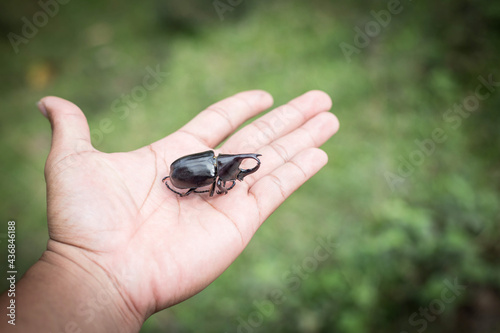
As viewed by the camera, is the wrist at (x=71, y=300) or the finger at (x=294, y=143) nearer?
the wrist at (x=71, y=300)

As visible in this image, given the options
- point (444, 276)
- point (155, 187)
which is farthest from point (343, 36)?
point (155, 187)

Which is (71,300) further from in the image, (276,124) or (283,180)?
(276,124)

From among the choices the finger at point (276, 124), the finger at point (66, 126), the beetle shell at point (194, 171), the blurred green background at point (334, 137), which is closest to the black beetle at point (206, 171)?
the beetle shell at point (194, 171)

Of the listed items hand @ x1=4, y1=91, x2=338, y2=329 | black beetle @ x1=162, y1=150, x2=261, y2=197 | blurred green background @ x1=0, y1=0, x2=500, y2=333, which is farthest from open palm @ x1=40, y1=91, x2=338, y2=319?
blurred green background @ x1=0, y1=0, x2=500, y2=333

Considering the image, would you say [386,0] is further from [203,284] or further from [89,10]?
[203,284]

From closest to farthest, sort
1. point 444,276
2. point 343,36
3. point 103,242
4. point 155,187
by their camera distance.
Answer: point 103,242 < point 155,187 < point 444,276 < point 343,36

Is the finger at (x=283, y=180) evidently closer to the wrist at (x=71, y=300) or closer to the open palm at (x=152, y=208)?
the open palm at (x=152, y=208)

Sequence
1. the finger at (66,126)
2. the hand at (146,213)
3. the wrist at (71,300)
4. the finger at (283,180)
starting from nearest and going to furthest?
1. the wrist at (71,300)
2. the hand at (146,213)
3. the finger at (66,126)
4. the finger at (283,180)
